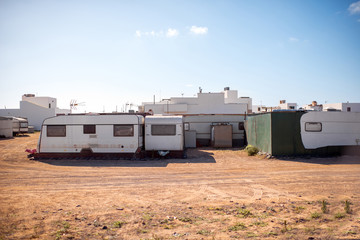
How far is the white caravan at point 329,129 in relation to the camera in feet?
52.4

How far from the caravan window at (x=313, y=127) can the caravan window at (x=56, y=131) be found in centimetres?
1526

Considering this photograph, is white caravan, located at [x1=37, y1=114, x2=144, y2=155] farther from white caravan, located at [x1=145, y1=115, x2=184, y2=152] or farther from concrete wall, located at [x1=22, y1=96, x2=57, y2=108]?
Answer: concrete wall, located at [x1=22, y1=96, x2=57, y2=108]

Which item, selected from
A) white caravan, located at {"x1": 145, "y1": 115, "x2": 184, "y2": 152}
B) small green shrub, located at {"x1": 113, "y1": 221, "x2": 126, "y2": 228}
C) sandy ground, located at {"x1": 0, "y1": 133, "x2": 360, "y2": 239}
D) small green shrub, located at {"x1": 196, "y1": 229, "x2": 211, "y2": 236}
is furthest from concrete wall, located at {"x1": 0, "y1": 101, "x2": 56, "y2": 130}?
small green shrub, located at {"x1": 196, "y1": 229, "x2": 211, "y2": 236}

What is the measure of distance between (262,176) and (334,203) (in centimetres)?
388

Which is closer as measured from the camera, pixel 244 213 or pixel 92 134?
pixel 244 213

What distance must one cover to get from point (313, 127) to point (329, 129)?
1.10 m

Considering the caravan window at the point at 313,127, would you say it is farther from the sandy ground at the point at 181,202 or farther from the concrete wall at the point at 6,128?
the concrete wall at the point at 6,128

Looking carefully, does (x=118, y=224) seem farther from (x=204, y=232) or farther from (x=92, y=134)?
(x=92, y=134)

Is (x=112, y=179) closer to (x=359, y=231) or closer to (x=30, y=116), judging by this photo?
(x=359, y=231)

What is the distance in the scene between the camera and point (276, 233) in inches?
222

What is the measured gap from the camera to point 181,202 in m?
7.76

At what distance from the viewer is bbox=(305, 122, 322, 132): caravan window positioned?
1598 centimetres

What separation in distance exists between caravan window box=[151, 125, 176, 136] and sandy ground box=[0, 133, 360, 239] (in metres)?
3.71

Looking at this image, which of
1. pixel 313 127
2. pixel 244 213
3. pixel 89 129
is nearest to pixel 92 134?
pixel 89 129
